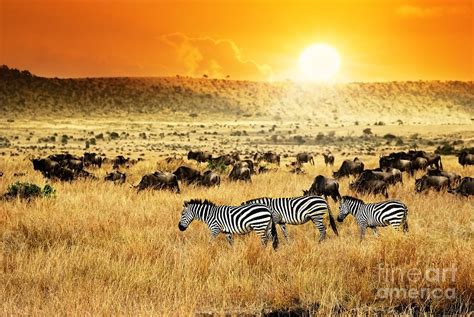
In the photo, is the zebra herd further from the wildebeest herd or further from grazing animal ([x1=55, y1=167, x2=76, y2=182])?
grazing animal ([x1=55, y1=167, x2=76, y2=182])

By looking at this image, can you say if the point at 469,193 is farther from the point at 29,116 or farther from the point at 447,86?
the point at 447,86

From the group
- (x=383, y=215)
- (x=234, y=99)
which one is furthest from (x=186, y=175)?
(x=234, y=99)

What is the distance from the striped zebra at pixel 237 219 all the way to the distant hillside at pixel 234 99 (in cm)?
10350

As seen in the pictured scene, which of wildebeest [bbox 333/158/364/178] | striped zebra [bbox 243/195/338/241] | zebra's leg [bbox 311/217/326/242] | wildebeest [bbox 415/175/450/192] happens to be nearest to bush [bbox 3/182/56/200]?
striped zebra [bbox 243/195/338/241]

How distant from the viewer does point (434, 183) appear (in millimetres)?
16406

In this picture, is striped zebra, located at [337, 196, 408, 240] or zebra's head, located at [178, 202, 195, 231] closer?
zebra's head, located at [178, 202, 195, 231]

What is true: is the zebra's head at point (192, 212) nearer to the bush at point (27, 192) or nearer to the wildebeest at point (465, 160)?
the bush at point (27, 192)

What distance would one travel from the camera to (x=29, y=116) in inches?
4124

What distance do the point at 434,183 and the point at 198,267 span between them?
1085 cm

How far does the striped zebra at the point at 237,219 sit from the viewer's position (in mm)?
8883

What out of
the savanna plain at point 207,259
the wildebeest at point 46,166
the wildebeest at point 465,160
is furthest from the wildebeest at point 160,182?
the wildebeest at point 465,160

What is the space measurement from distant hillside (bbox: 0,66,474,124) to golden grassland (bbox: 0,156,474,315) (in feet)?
336

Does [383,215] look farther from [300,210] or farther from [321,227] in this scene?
[300,210]

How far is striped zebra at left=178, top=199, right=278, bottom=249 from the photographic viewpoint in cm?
888
